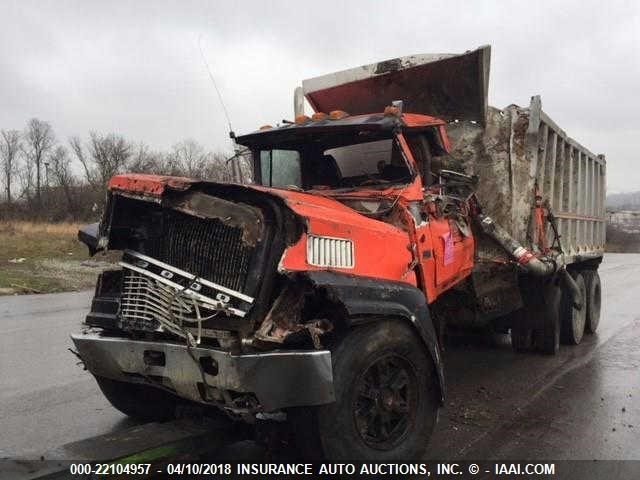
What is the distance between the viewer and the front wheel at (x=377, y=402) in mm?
3135

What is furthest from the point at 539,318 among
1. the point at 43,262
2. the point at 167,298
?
the point at 43,262

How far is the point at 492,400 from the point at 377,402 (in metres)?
2.20

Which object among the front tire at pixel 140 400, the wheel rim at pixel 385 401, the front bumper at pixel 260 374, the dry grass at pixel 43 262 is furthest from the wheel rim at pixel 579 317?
the dry grass at pixel 43 262

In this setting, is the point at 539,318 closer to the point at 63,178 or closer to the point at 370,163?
the point at 370,163

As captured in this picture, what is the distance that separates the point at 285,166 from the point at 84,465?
312cm

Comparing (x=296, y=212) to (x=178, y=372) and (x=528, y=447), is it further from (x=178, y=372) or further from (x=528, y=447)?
(x=528, y=447)

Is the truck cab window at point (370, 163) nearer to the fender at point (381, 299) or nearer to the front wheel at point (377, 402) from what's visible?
the fender at point (381, 299)

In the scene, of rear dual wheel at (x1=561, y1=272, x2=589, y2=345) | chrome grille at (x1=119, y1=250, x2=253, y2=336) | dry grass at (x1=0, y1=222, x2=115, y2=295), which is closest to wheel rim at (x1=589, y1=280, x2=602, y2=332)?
rear dual wheel at (x1=561, y1=272, x2=589, y2=345)

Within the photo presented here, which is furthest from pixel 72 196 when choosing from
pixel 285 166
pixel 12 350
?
pixel 285 166

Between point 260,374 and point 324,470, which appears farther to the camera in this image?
point 324,470

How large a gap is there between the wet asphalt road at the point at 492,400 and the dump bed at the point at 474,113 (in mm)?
1478

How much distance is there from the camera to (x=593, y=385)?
18.7 feet

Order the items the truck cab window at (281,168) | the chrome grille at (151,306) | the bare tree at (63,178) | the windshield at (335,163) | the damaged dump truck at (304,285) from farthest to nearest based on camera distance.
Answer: the bare tree at (63,178) < the truck cab window at (281,168) < the windshield at (335,163) < the chrome grille at (151,306) < the damaged dump truck at (304,285)

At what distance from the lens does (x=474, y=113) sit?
6.14 metres
